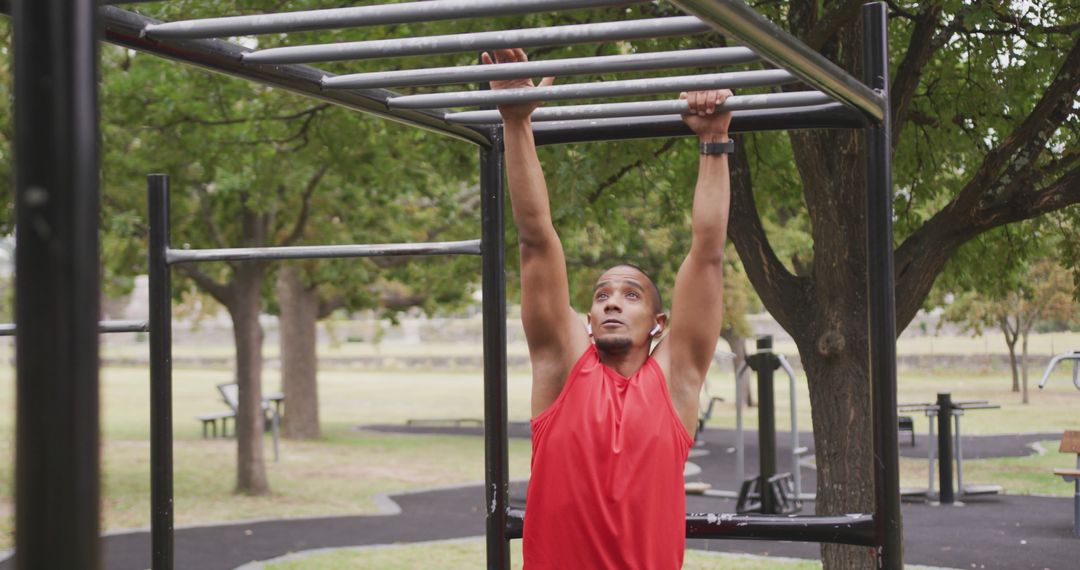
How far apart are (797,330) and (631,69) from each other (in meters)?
4.38

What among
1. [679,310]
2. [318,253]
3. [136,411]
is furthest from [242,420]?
[136,411]

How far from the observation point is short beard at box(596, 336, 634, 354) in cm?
277

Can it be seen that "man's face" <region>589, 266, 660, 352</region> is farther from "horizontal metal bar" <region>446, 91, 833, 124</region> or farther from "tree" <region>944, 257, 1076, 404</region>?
"tree" <region>944, 257, 1076, 404</region>

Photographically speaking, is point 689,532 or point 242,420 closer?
point 689,532

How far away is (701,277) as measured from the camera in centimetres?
274

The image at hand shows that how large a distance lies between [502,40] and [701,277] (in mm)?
876

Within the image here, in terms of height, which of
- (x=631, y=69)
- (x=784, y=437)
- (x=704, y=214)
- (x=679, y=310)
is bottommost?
(x=784, y=437)

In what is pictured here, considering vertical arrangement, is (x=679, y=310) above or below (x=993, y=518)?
above

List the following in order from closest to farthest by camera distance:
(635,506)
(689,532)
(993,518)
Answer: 1. (635,506)
2. (689,532)
3. (993,518)

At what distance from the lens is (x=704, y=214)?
2.76m

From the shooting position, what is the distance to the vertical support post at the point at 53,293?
96 cm

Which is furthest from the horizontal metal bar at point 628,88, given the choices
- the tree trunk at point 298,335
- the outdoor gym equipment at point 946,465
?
the tree trunk at point 298,335

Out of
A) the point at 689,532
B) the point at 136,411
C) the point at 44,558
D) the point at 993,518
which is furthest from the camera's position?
the point at 136,411

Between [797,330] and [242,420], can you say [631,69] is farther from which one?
[242,420]
